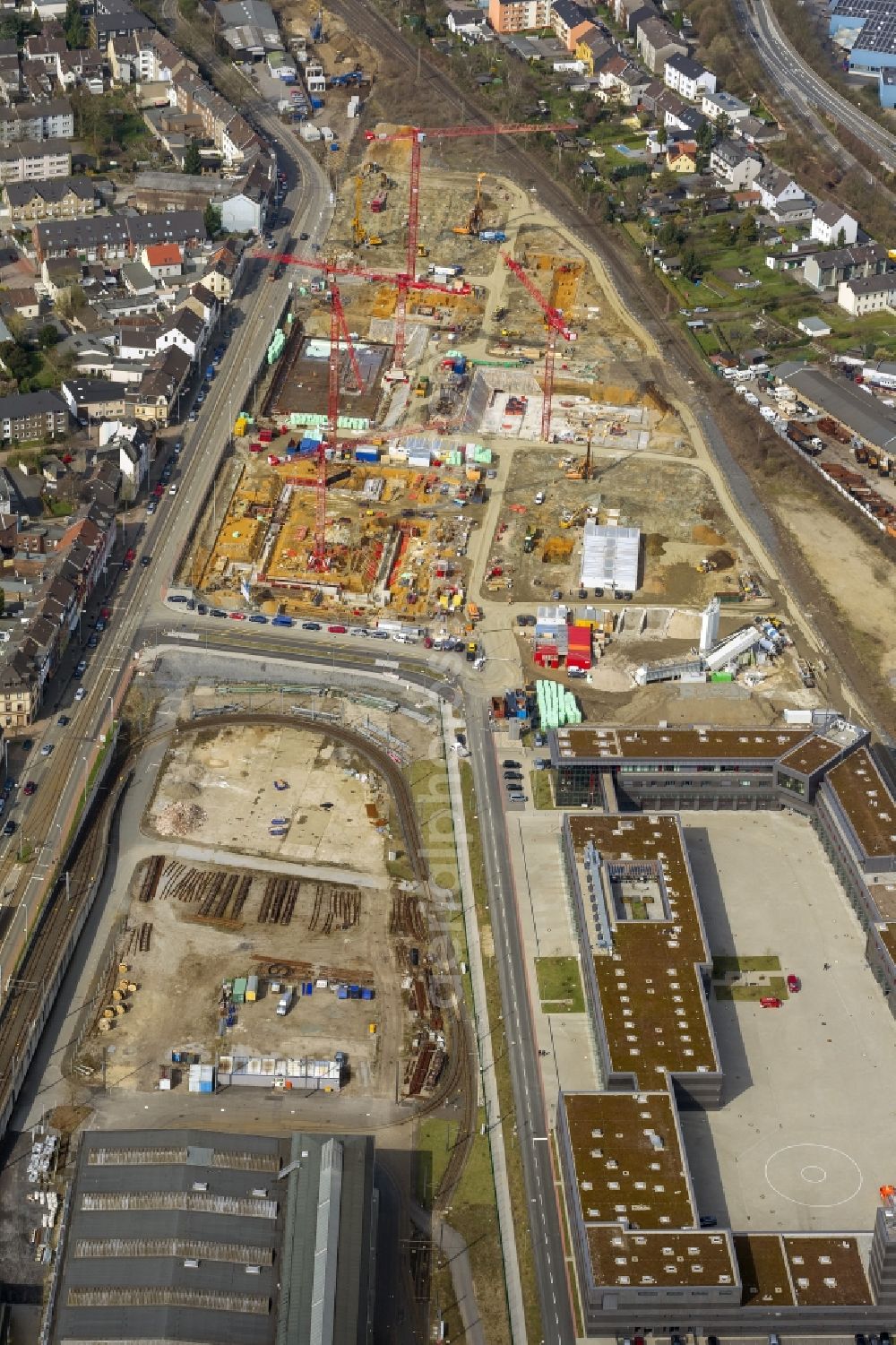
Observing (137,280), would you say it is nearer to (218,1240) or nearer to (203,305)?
(203,305)

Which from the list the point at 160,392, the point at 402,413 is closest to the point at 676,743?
the point at 402,413

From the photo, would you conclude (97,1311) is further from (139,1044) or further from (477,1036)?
(477,1036)

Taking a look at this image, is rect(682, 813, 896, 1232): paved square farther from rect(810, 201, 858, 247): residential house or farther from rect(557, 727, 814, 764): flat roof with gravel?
rect(810, 201, 858, 247): residential house

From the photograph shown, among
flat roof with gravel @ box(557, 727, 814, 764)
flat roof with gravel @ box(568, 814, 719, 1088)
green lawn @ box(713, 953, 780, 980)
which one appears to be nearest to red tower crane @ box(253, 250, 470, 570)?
flat roof with gravel @ box(557, 727, 814, 764)

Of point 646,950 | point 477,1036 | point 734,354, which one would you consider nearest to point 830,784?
point 646,950

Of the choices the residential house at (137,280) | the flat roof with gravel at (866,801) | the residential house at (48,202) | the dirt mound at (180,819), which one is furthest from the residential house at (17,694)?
the residential house at (48,202)

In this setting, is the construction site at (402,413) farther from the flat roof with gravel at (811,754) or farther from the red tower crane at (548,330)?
the flat roof with gravel at (811,754)
